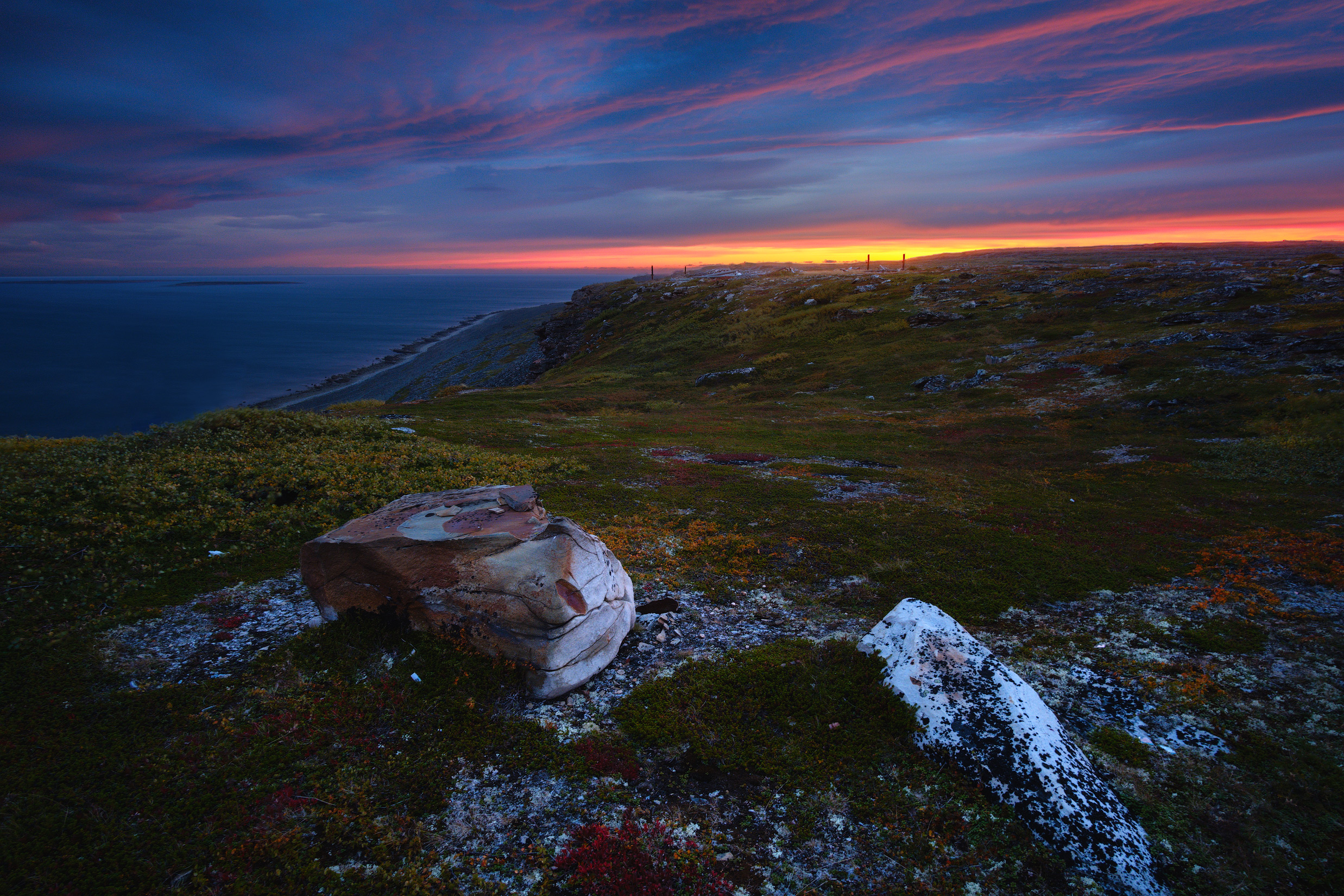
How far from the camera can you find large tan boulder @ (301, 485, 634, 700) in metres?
11.2

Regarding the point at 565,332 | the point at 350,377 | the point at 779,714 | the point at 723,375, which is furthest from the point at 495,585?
the point at 350,377

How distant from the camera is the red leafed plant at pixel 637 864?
754 cm

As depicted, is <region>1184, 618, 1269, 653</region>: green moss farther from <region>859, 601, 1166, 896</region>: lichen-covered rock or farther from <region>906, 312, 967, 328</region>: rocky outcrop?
<region>906, 312, 967, 328</region>: rocky outcrop

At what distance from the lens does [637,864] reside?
7.86 meters

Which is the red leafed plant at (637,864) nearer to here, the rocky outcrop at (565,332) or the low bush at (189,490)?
the low bush at (189,490)

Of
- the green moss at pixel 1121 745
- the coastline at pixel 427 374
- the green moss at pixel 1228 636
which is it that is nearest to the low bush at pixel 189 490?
the green moss at pixel 1121 745

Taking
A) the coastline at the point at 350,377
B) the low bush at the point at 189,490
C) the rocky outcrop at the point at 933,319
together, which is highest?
the rocky outcrop at the point at 933,319

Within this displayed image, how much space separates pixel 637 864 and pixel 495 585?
5.75 meters

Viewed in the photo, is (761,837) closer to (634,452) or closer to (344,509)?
(344,509)

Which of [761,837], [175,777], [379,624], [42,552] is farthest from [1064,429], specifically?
[42,552]

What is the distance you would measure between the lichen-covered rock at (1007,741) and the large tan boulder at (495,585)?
6065 millimetres

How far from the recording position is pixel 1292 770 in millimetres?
9211

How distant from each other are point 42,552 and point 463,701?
41.1 ft

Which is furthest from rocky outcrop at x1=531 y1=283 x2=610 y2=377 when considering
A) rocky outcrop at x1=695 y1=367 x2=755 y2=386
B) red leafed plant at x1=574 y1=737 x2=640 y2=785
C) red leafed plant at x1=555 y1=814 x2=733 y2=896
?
A: red leafed plant at x1=555 y1=814 x2=733 y2=896
